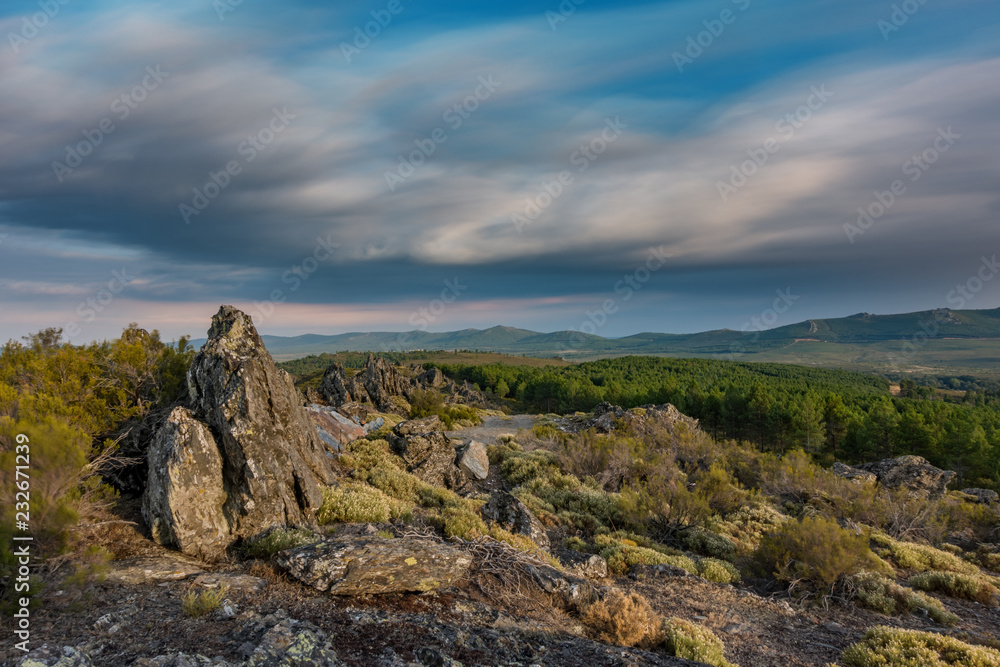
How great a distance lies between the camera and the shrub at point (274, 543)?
352 inches

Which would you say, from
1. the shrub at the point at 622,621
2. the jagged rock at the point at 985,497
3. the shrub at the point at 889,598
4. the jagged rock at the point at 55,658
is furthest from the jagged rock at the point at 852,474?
the jagged rock at the point at 55,658

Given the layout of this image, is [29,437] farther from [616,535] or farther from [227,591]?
[616,535]

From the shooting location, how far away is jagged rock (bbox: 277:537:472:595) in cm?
784

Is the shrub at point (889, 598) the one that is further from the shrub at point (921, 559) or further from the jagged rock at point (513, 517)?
the jagged rock at point (513, 517)

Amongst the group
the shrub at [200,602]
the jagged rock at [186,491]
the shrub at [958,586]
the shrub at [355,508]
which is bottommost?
the shrub at [958,586]

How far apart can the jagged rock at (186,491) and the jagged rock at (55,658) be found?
3.28 metres

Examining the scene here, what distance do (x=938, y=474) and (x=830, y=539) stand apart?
2650 cm

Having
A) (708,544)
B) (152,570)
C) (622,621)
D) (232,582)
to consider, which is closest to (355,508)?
(232,582)

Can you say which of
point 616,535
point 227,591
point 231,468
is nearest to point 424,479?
point 616,535

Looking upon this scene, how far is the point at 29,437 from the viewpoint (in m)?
7.18

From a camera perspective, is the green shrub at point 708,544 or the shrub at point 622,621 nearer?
the shrub at point 622,621

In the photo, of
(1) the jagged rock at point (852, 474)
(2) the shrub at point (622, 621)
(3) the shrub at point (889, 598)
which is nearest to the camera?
(2) the shrub at point (622, 621)

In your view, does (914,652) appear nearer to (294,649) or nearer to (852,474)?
(294,649)

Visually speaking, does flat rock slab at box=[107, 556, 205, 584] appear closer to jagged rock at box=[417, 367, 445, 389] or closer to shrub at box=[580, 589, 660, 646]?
shrub at box=[580, 589, 660, 646]
